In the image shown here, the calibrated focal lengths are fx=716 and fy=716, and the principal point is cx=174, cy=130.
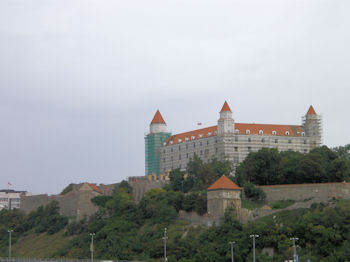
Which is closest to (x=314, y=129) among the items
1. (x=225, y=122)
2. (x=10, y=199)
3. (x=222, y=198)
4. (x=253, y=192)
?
(x=225, y=122)

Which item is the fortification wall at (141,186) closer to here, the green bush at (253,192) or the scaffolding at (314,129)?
the green bush at (253,192)

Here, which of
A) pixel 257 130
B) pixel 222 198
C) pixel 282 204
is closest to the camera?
pixel 222 198

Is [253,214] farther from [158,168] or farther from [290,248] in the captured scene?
[158,168]

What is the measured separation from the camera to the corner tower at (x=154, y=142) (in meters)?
128

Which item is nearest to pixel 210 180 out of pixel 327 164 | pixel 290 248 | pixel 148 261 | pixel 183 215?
pixel 183 215

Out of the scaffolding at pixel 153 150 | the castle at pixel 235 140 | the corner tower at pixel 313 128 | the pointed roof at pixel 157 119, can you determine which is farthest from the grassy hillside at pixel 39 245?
the corner tower at pixel 313 128

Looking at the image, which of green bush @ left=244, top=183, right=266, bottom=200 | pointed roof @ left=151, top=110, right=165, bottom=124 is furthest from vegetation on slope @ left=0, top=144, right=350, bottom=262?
pointed roof @ left=151, top=110, right=165, bottom=124

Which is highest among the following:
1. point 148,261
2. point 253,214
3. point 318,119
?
point 318,119

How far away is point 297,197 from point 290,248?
53.4 ft

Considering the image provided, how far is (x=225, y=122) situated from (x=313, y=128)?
49.0ft

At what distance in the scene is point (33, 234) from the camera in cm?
10581

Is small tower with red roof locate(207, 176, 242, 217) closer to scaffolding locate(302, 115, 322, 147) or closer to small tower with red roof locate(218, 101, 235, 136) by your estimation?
small tower with red roof locate(218, 101, 235, 136)

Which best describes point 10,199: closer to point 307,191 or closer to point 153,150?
point 153,150

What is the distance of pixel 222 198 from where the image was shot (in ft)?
277
